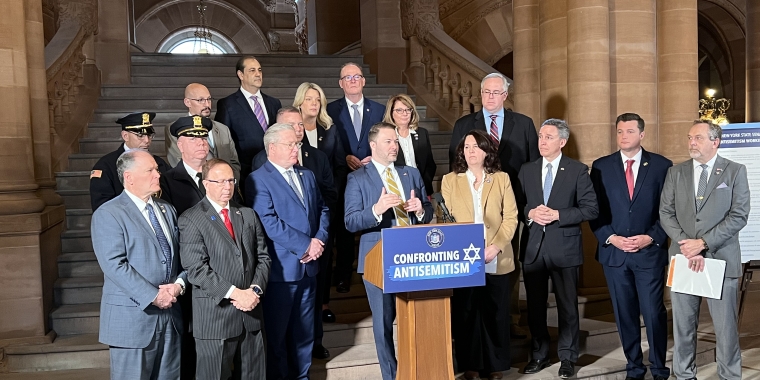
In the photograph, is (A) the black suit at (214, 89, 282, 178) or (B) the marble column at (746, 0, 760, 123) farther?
(B) the marble column at (746, 0, 760, 123)

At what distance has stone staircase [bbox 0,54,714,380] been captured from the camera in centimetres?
517

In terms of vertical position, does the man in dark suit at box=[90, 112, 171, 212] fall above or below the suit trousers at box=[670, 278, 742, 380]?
above

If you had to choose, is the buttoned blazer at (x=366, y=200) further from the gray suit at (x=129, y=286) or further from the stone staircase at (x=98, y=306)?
the gray suit at (x=129, y=286)

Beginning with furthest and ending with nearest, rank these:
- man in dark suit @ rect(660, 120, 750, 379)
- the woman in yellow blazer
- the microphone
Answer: the woman in yellow blazer
man in dark suit @ rect(660, 120, 750, 379)
the microphone

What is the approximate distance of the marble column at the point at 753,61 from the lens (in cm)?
1073

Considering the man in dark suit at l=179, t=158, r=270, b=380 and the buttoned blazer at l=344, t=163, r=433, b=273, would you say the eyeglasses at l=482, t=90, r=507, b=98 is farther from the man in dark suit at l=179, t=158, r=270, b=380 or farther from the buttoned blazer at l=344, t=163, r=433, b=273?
the man in dark suit at l=179, t=158, r=270, b=380

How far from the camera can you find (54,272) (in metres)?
5.88

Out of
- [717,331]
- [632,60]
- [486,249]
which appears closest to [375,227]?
[486,249]

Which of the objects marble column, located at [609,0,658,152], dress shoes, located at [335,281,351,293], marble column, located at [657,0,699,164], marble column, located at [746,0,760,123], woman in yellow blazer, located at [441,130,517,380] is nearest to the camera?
woman in yellow blazer, located at [441,130,517,380]

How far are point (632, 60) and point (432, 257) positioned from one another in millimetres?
3758

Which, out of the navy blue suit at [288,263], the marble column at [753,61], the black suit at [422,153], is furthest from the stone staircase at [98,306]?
the marble column at [753,61]

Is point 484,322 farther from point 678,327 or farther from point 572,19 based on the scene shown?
point 572,19

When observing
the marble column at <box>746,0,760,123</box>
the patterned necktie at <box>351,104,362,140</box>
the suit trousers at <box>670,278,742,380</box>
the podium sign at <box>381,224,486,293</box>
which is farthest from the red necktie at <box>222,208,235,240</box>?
the marble column at <box>746,0,760,123</box>

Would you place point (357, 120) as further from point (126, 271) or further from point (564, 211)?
point (126, 271)
